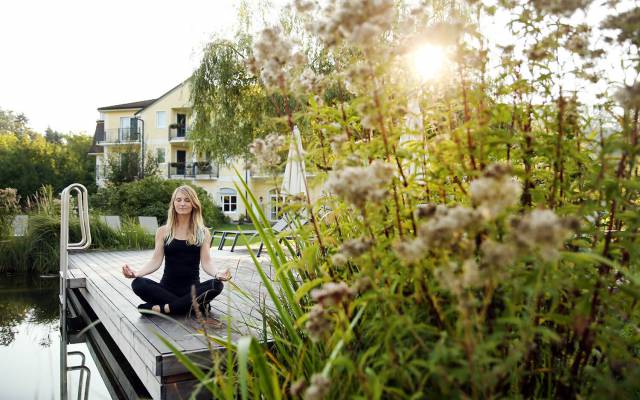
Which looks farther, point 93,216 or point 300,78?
point 93,216

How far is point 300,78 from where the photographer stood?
6.07 feet

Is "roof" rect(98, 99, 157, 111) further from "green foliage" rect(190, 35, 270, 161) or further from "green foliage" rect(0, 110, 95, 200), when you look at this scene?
"green foliage" rect(190, 35, 270, 161)

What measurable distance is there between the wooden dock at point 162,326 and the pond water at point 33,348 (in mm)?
462

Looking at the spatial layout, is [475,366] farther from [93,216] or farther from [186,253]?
[93,216]

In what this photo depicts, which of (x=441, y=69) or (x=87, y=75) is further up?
(x=87, y=75)

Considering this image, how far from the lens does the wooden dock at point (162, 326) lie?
9.68 ft

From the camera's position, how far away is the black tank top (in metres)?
4.27

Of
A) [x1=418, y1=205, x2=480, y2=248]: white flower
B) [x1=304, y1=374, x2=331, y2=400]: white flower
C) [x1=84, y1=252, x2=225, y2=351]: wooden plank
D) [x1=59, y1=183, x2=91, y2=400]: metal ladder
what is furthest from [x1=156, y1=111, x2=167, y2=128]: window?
[x1=418, y1=205, x2=480, y2=248]: white flower

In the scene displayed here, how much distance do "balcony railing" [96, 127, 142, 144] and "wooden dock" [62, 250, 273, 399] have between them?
3207cm

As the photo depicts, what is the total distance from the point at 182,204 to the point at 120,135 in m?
36.8

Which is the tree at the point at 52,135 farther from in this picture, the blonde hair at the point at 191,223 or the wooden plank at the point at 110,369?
the blonde hair at the point at 191,223

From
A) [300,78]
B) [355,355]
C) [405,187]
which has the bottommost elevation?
[355,355]

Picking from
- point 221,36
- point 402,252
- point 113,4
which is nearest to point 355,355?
point 402,252

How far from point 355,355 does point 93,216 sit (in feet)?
37.8
